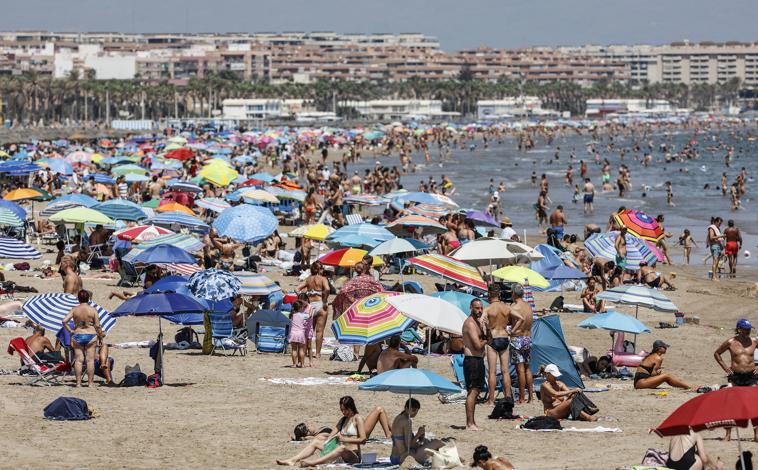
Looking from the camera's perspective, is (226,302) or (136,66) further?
(136,66)

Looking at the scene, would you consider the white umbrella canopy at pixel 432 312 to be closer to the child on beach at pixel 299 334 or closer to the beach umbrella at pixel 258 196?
the child on beach at pixel 299 334

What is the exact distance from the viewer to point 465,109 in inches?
6496

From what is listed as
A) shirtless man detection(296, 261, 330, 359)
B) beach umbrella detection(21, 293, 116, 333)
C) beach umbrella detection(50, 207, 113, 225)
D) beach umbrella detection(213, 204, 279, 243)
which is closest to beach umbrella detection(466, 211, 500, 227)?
beach umbrella detection(213, 204, 279, 243)

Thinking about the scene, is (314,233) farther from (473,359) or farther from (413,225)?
(473,359)

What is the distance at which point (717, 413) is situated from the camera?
23.1 feet

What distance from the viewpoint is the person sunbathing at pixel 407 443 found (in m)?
9.17

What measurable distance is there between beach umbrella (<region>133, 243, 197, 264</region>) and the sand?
4.60 feet

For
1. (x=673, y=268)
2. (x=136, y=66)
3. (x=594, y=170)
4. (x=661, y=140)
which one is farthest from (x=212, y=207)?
(x=136, y=66)

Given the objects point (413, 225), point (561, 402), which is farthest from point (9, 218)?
point (561, 402)

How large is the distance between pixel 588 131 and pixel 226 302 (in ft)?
374

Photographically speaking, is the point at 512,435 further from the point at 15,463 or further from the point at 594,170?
the point at 594,170

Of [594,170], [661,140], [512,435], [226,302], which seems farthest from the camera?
[661,140]

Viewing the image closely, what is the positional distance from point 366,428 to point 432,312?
210cm

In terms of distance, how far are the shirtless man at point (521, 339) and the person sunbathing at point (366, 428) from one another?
1.82 meters
